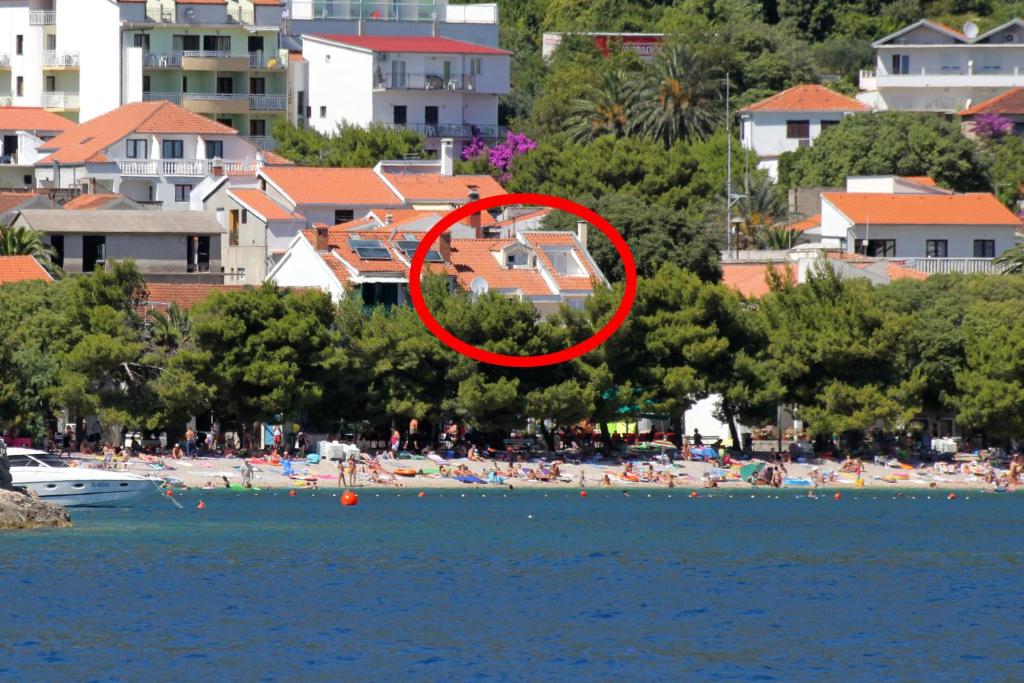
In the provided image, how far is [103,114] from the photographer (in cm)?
15200

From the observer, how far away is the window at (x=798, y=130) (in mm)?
153250

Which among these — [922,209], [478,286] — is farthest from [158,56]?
[478,286]

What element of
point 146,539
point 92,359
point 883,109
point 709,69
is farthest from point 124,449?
point 883,109

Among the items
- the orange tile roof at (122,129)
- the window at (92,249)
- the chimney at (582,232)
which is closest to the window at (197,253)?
the window at (92,249)

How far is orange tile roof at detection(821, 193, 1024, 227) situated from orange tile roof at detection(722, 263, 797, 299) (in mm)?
7159

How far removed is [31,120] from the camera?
15125 centimetres

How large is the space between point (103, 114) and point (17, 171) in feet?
23.6

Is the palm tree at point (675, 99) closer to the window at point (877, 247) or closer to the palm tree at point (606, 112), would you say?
the palm tree at point (606, 112)

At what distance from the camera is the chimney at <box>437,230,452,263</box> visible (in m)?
109

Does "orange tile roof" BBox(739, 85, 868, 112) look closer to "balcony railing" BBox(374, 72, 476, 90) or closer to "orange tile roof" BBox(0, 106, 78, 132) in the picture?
"balcony railing" BBox(374, 72, 476, 90)

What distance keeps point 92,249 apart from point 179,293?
1043 cm

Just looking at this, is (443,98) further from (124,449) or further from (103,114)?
(124,449)

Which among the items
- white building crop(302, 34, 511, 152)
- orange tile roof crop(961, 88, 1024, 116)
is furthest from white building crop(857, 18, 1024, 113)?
white building crop(302, 34, 511, 152)

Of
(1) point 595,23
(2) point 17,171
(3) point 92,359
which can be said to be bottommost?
(3) point 92,359
